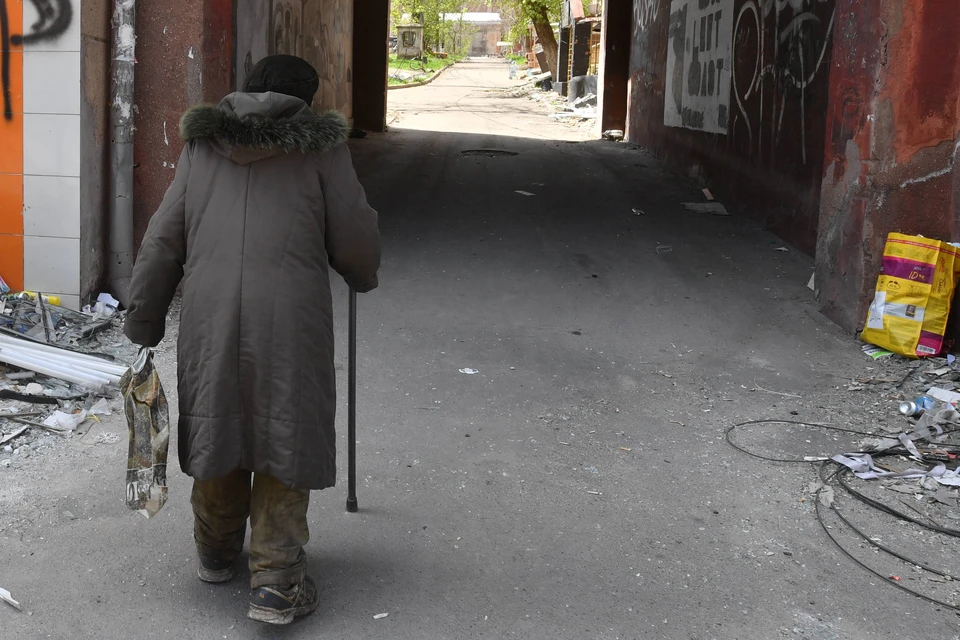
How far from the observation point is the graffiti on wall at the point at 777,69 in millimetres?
8281

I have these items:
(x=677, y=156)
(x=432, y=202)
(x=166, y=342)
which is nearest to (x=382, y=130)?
(x=677, y=156)

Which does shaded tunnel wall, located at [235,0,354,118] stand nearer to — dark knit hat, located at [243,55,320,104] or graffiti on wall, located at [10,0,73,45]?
graffiti on wall, located at [10,0,73,45]

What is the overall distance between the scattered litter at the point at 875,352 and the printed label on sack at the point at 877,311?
0.14 m

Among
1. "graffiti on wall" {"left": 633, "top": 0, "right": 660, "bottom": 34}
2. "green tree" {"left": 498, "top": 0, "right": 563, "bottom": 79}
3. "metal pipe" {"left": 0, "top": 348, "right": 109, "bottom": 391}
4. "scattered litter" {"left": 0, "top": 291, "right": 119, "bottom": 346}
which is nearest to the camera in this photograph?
"metal pipe" {"left": 0, "top": 348, "right": 109, "bottom": 391}

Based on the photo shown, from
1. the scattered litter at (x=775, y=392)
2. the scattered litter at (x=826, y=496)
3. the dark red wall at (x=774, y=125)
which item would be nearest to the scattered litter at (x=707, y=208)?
the dark red wall at (x=774, y=125)

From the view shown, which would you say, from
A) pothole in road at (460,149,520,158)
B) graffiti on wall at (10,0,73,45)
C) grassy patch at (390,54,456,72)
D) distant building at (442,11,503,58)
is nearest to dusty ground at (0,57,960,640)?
graffiti on wall at (10,0,73,45)

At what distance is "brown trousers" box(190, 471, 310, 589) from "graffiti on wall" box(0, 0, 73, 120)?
4063 millimetres

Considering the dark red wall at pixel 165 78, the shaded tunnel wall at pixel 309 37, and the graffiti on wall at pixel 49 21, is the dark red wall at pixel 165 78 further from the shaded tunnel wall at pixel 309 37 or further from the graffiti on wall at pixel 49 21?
the shaded tunnel wall at pixel 309 37

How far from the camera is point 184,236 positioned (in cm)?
302

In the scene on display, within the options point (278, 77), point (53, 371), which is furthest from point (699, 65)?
point (278, 77)

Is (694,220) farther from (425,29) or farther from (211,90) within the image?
(425,29)

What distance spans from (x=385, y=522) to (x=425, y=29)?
5363cm

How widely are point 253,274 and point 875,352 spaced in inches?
183

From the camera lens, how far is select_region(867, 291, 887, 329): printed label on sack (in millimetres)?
6109
